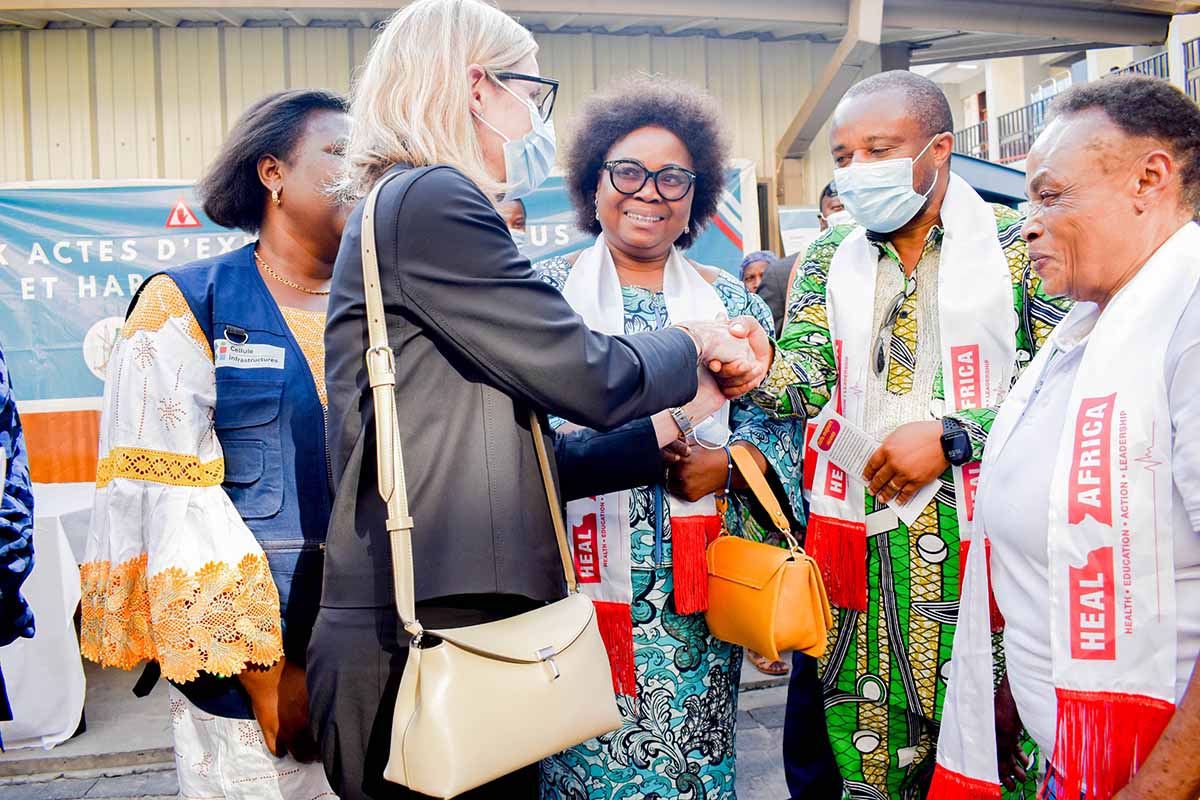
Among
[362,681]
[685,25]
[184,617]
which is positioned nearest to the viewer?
[362,681]

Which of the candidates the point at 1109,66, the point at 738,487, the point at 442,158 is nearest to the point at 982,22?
the point at 738,487

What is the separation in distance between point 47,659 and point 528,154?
3751 mm

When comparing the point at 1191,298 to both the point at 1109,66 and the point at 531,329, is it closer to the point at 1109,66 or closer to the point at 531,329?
the point at 531,329

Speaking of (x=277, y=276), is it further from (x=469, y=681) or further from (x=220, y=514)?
(x=469, y=681)

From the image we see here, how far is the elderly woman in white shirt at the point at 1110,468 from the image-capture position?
4.62 feet

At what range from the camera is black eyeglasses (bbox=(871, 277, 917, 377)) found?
2.31 metres

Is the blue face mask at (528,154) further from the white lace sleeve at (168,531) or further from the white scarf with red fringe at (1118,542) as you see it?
the white scarf with red fringe at (1118,542)

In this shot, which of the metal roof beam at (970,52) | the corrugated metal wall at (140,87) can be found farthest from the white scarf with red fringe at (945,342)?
the metal roof beam at (970,52)

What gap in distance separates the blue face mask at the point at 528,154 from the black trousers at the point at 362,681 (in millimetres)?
805

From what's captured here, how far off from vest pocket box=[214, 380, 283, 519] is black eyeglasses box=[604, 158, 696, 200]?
3.64 ft

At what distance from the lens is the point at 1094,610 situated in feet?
4.80

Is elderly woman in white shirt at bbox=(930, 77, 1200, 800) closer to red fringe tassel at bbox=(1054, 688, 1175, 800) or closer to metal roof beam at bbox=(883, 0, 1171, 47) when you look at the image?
red fringe tassel at bbox=(1054, 688, 1175, 800)

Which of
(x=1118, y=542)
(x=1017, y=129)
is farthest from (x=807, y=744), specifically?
(x=1017, y=129)

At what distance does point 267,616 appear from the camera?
6.20ft
